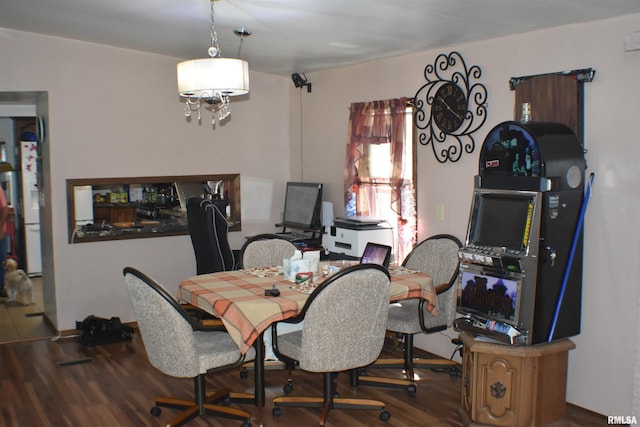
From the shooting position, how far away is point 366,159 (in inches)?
209

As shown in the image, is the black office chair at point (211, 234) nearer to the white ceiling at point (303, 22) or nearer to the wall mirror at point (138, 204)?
the wall mirror at point (138, 204)

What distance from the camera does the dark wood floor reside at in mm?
3646

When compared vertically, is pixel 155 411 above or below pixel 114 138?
below

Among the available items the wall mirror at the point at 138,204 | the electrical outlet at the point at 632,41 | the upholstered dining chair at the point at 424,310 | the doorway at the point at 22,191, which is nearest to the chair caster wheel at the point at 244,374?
the upholstered dining chair at the point at 424,310

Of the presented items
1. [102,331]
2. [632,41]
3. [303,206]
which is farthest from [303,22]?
[102,331]

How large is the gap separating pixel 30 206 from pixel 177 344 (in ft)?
18.4

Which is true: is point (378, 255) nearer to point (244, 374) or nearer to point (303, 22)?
point (244, 374)

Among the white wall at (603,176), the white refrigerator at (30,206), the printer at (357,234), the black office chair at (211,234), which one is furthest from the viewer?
the white refrigerator at (30,206)

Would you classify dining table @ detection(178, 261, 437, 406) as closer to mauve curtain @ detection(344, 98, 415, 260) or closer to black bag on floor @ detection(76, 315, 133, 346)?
mauve curtain @ detection(344, 98, 415, 260)

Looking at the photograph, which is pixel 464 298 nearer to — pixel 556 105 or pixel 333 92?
pixel 556 105

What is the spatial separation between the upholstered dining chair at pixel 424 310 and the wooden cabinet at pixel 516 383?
58 cm

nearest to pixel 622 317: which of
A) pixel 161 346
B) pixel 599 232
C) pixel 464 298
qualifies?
pixel 599 232

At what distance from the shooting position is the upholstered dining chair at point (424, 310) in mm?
4059

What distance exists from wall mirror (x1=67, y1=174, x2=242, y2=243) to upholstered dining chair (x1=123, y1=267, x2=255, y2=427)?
2.10m
